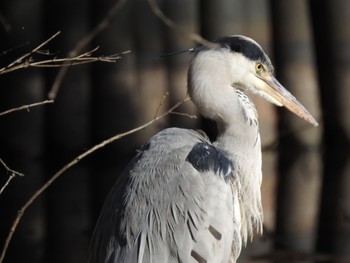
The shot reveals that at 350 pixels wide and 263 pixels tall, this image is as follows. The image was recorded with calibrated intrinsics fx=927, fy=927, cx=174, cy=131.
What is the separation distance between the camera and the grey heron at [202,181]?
3.14m

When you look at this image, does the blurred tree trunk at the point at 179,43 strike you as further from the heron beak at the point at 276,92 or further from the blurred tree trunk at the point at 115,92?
the heron beak at the point at 276,92

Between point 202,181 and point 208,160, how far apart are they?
0.28 feet

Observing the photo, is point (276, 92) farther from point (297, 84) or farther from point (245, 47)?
point (297, 84)

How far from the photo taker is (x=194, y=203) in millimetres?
3170

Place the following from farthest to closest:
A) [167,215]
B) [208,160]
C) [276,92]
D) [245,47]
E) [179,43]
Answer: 1. [179,43]
2. [276,92]
3. [245,47]
4. [208,160]
5. [167,215]

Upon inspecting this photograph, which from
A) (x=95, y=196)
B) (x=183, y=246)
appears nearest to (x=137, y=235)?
(x=183, y=246)

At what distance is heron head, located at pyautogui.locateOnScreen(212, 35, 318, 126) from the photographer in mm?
3505

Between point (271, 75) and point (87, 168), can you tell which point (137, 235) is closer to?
point (271, 75)

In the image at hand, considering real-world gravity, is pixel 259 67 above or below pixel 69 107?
above

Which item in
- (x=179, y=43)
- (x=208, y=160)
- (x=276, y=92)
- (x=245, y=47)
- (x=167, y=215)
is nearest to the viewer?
(x=167, y=215)

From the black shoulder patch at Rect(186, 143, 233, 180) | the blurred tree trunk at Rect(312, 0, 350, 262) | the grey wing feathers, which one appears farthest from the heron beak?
the blurred tree trunk at Rect(312, 0, 350, 262)

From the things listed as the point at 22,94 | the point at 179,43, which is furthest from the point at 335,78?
the point at 22,94

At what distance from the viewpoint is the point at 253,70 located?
3.56m

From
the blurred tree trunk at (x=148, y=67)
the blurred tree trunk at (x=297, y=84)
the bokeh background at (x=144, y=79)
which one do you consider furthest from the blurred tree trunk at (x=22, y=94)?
the blurred tree trunk at (x=297, y=84)
